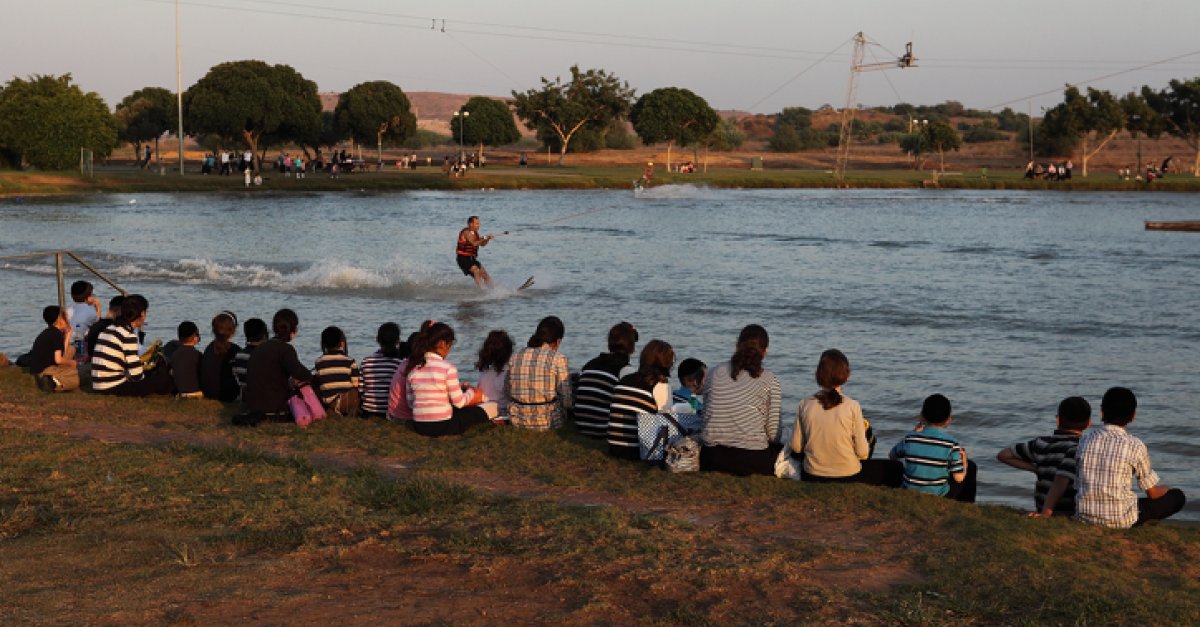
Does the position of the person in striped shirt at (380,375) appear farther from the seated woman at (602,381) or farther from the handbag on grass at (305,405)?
the seated woman at (602,381)

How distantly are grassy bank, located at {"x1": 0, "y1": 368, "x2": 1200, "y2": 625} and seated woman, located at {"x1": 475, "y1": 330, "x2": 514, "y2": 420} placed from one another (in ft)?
3.30

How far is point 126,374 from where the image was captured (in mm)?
11586

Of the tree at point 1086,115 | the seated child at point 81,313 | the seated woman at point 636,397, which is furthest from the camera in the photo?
the tree at point 1086,115

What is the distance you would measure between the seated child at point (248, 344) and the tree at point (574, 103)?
286 feet

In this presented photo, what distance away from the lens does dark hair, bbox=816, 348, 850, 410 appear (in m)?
7.96

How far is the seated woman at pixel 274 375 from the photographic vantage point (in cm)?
1027

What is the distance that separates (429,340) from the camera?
9641 mm

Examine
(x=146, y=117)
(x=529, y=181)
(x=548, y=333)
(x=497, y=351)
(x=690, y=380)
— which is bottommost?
(x=690, y=380)

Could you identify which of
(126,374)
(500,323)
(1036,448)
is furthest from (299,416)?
(500,323)

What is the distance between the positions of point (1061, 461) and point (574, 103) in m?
91.1

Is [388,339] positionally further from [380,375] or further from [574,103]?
[574,103]

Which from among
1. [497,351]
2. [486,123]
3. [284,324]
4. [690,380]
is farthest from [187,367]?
[486,123]

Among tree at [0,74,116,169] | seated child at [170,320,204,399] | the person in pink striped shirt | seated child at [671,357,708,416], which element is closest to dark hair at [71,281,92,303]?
seated child at [170,320,204,399]

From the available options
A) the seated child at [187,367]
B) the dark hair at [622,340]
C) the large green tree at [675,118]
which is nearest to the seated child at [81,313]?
the seated child at [187,367]
